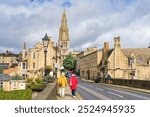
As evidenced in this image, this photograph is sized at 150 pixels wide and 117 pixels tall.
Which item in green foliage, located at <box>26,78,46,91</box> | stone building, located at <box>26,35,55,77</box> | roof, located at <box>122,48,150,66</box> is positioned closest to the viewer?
green foliage, located at <box>26,78,46,91</box>

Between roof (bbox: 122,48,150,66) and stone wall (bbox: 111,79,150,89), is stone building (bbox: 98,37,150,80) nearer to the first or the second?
roof (bbox: 122,48,150,66)

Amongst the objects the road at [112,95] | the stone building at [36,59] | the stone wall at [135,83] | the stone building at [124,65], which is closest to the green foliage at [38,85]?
the road at [112,95]

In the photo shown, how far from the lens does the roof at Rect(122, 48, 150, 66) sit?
83.5 metres

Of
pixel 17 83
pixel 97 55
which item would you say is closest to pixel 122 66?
pixel 97 55

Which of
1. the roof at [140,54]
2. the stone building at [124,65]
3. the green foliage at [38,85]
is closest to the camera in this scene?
the green foliage at [38,85]

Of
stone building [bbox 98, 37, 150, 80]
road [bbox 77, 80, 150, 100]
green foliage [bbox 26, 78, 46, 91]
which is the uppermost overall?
stone building [bbox 98, 37, 150, 80]

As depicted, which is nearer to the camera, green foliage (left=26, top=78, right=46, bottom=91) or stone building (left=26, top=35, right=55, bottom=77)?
green foliage (left=26, top=78, right=46, bottom=91)

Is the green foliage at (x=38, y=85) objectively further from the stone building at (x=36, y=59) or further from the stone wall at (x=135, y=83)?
the stone building at (x=36, y=59)

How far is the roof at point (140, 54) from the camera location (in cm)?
8347

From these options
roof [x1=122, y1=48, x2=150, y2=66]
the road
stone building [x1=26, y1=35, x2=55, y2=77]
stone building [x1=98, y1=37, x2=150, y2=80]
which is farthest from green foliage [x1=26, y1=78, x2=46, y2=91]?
roof [x1=122, y1=48, x2=150, y2=66]

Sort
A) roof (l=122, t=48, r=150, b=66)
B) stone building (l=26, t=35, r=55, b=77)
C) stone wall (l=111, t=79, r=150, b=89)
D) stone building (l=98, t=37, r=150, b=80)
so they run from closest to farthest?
stone wall (l=111, t=79, r=150, b=89)
stone building (l=98, t=37, r=150, b=80)
roof (l=122, t=48, r=150, b=66)
stone building (l=26, t=35, r=55, b=77)

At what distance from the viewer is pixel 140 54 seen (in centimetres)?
8594

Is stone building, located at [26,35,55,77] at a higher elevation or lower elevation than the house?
higher

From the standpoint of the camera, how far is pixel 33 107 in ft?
27.4
